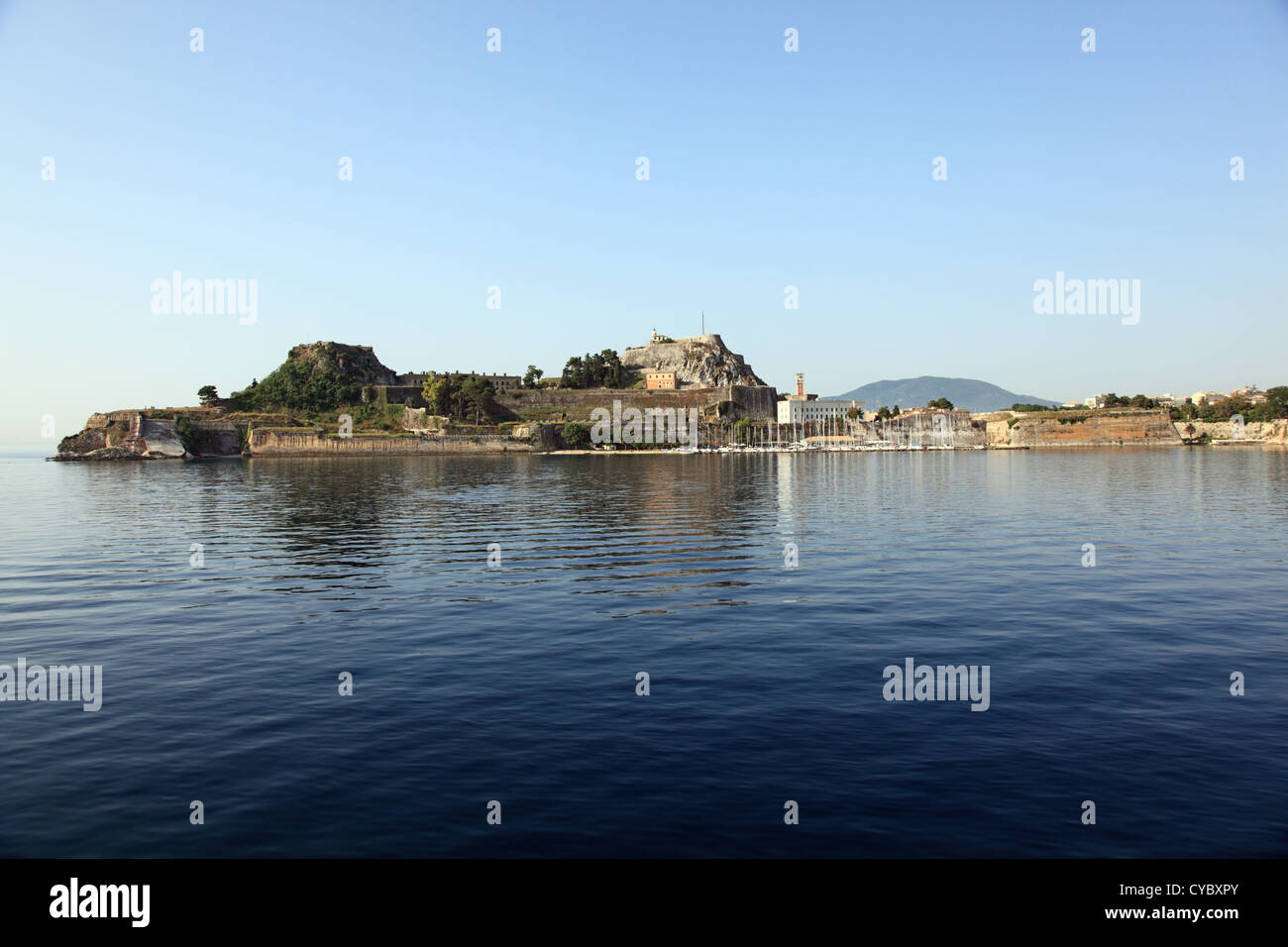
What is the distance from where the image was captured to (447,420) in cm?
17988

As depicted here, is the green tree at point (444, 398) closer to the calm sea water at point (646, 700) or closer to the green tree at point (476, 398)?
the green tree at point (476, 398)

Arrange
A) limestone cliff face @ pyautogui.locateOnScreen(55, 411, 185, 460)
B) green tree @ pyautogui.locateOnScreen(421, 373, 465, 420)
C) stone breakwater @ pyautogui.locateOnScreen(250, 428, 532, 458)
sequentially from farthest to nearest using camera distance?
green tree @ pyautogui.locateOnScreen(421, 373, 465, 420) → stone breakwater @ pyautogui.locateOnScreen(250, 428, 532, 458) → limestone cliff face @ pyautogui.locateOnScreen(55, 411, 185, 460)

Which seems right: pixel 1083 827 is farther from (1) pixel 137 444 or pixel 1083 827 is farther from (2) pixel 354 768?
(1) pixel 137 444

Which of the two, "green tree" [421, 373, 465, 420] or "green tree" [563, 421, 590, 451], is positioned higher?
"green tree" [421, 373, 465, 420]

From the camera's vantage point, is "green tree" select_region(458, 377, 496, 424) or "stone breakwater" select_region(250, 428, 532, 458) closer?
"stone breakwater" select_region(250, 428, 532, 458)

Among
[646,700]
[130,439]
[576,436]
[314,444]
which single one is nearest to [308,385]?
[314,444]

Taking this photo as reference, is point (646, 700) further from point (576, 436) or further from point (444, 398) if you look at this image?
point (444, 398)

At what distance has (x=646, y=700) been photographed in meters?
15.2

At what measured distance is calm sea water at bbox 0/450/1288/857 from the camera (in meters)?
10.2

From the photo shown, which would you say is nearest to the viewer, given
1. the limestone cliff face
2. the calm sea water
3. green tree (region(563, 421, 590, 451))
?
the calm sea water

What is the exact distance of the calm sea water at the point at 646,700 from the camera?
10195 millimetres

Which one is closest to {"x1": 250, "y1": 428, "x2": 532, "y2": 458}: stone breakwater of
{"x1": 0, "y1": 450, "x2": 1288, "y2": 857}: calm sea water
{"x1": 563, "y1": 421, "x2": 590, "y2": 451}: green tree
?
{"x1": 563, "y1": 421, "x2": 590, "y2": 451}: green tree

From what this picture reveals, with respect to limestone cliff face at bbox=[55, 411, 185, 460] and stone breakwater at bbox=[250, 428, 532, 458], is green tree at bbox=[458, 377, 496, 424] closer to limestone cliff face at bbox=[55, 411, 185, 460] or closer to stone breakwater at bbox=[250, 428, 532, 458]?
stone breakwater at bbox=[250, 428, 532, 458]

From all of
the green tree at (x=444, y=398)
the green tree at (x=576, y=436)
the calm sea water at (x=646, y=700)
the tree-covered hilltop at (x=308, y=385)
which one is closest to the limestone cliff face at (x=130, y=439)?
the tree-covered hilltop at (x=308, y=385)
